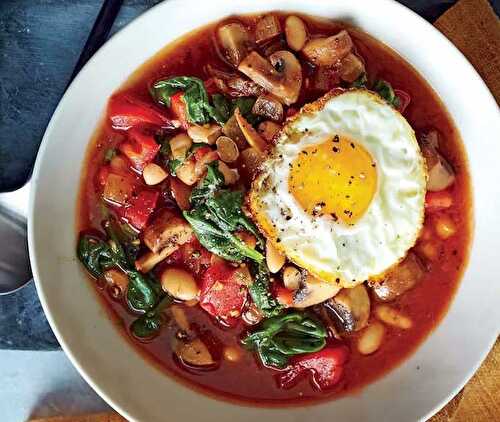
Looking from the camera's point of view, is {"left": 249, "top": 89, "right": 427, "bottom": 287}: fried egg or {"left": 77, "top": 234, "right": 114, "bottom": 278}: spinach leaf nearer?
{"left": 249, "top": 89, "right": 427, "bottom": 287}: fried egg

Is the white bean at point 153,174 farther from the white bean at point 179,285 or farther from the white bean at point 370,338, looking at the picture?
the white bean at point 370,338

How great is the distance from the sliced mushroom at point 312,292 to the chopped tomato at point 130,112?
107 cm

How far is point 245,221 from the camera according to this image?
11.3 feet

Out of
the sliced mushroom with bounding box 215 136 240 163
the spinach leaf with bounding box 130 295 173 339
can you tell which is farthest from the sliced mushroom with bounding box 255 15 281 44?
the spinach leaf with bounding box 130 295 173 339

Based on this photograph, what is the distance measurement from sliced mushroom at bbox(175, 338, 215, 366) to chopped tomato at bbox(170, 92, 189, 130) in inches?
42.1

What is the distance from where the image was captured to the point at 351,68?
351 cm

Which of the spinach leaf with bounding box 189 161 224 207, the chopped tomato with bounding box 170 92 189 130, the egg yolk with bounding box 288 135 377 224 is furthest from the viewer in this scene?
the chopped tomato with bounding box 170 92 189 130

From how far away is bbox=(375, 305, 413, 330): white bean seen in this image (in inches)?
143

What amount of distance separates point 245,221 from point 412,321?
101 cm

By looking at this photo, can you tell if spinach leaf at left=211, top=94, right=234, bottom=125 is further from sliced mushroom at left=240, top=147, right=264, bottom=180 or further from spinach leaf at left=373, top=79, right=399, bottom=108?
spinach leaf at left=373, top=79, right=399, bottom=108

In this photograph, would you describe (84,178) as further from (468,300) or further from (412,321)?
(468,300)

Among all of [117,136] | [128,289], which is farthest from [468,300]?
[117,136]

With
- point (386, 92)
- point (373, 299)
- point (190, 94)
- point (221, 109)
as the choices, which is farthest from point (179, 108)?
point (373, 299)

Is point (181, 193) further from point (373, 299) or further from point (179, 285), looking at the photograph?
point (373, 299)
